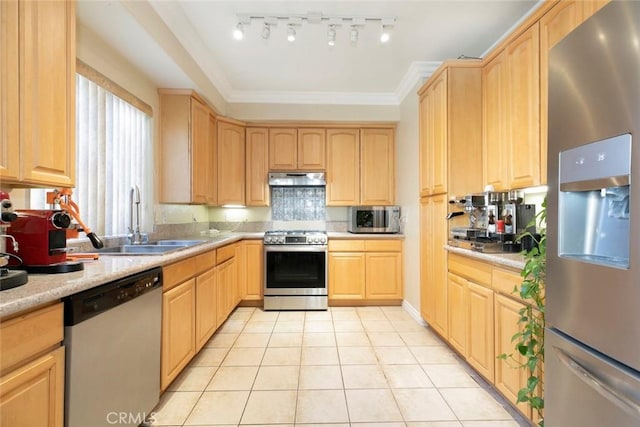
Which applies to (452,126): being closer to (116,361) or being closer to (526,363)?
(526,363)

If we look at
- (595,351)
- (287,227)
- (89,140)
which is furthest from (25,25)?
(287,227)

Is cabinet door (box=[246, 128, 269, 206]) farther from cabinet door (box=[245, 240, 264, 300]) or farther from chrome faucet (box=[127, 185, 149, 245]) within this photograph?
chrome faucet (box=[127, 185, 149, 245])

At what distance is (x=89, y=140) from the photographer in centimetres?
212

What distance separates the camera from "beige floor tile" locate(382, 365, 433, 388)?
80.6 inches

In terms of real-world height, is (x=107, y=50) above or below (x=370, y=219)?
above

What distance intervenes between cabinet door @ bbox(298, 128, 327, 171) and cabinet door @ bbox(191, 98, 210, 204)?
1.17m

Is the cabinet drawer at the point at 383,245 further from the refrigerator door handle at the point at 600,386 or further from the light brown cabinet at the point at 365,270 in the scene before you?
the refrigerator door handle at the point at 600,386

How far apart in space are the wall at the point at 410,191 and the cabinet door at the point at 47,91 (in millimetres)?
2866

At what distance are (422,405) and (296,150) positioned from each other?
3117 mm

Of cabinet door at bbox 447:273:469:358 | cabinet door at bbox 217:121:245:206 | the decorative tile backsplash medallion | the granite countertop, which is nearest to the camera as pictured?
the granite countertop

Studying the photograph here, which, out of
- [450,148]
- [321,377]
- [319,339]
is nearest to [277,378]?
[321,377]

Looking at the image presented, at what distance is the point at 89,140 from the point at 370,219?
2.98 m

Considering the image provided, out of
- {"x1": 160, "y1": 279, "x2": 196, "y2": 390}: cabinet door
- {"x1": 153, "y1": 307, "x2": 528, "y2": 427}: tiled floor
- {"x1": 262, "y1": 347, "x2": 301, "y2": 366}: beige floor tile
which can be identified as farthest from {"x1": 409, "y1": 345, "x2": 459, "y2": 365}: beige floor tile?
{"x1": 160, "y1": 279, "x2": 196, "y2": 390}: cabinet door

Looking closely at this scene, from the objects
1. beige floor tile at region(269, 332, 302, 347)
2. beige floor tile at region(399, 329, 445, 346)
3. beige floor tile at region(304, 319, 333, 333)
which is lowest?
beige floor tile at region(304, 319, 333, 333)
